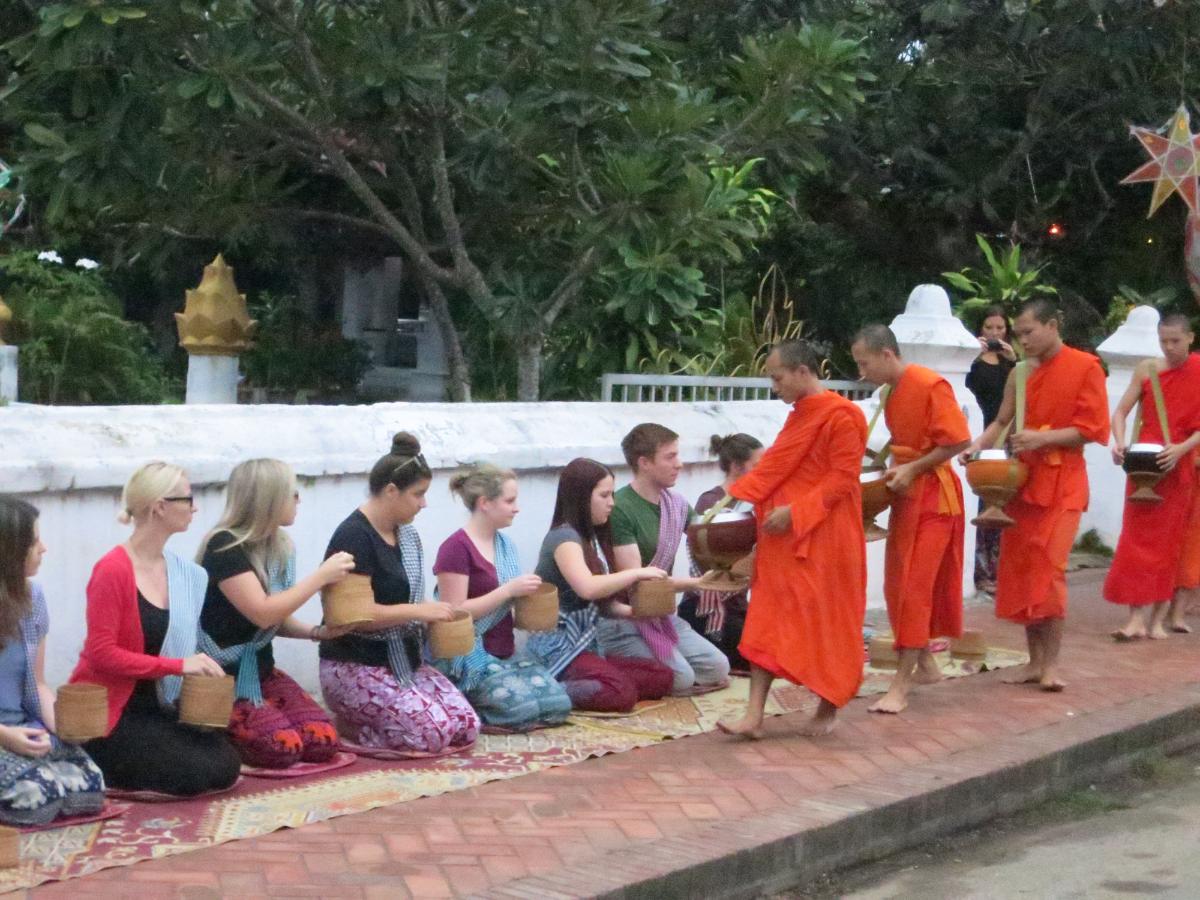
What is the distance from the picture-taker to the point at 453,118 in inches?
381

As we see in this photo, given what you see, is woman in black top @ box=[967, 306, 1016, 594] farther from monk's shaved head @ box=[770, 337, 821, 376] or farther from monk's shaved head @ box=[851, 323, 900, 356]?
monk's shaved head @ box=[770, 337, 821, 376]

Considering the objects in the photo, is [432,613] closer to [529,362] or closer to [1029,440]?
[1029,440]

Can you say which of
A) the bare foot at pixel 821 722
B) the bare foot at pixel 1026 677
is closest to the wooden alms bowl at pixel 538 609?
the bare foot at pixel 821 722

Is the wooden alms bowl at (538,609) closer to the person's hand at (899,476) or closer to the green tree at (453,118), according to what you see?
the person's hand at (899,476)

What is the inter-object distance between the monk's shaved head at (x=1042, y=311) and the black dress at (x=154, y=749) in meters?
3.98

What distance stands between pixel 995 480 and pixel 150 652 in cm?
371

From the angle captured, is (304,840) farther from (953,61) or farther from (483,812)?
(953,61)

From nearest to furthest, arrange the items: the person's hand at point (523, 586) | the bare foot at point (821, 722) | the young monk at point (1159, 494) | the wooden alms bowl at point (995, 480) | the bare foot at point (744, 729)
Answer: the person's hand at point (523, 586), the bare foot at point (744, 729), the bare foot at point (821, 722), the wooden alms bowl at point (995, 480), the young monk at point (1159, 494)

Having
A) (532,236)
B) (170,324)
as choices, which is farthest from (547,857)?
(170,324)

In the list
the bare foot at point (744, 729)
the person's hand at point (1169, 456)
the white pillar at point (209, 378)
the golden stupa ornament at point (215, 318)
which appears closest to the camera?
the bare foot at point (744, 729)

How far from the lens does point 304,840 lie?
192 inches

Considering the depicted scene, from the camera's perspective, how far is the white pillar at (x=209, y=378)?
33.9 feet

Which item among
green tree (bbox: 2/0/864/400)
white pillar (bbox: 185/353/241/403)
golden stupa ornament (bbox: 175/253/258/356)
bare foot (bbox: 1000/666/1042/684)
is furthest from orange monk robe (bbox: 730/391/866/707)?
white pillar (bbox: 185/353/241/403)

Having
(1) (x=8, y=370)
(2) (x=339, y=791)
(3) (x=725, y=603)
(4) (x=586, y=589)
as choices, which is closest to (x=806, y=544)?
(4) (x=586, y=589)
